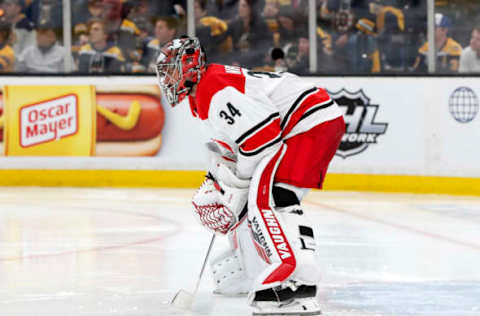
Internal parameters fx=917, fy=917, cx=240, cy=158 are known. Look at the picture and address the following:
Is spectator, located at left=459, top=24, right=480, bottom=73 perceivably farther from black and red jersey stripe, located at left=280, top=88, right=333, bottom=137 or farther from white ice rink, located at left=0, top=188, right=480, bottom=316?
black and red jersey stripe, located at left=280, top=88, right=333, bottom=137

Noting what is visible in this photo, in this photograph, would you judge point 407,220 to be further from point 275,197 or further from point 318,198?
point 275,197

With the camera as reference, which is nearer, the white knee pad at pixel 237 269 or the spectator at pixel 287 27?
the white knee pad at pixel 237 269

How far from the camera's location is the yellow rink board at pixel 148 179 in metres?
8.33

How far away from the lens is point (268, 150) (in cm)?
336

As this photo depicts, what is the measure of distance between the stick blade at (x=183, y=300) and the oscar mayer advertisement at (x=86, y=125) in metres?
5.34

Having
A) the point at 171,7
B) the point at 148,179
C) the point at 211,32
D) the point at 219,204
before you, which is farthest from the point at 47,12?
the point at 219,204

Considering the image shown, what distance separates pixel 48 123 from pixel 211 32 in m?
1.83

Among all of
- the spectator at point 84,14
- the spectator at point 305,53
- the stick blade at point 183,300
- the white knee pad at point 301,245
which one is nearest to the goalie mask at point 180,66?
the white knee pad at point 301,245

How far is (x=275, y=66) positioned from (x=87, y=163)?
206cm

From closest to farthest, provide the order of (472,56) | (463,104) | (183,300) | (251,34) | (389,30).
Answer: (183,300) < (463,104) < (472,56) < (389,30) < (251,34)

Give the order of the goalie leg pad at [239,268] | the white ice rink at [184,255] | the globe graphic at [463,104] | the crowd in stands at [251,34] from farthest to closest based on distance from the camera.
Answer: the crowd in stands at [251,34], the globe graphic at [463,104], the goalie leg pad at [239,268], the white ice rink at [184,255]

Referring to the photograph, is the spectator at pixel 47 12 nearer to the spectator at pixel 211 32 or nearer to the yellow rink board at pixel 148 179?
the spectator at pixel 211 32

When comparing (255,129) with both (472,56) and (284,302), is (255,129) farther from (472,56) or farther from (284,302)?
(472,56)

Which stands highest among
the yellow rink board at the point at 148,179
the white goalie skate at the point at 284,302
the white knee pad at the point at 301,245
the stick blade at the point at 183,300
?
the white knee pad at the point at 301,245
